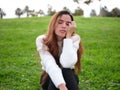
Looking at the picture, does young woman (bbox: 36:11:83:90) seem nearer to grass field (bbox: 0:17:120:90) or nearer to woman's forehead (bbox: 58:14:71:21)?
woman's forehead (bbox: 58:14:71:21)

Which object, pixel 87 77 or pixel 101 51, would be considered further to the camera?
pixel 101 51

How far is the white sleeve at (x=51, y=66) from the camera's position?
17.3 ft

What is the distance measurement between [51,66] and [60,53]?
1.75 feet

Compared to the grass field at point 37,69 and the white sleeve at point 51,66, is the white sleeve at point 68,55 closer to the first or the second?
the white sleeve at point 51,66

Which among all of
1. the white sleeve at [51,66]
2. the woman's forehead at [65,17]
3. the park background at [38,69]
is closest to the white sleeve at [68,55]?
the white sleeve at [51,66]

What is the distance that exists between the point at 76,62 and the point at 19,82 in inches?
101

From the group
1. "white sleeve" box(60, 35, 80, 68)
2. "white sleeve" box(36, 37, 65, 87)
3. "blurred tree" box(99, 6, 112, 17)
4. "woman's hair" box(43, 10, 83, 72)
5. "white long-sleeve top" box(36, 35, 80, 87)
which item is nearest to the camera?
"white sleeve" box(36, 37, 65, 87)

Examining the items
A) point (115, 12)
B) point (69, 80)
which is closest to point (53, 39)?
point (69, 80)

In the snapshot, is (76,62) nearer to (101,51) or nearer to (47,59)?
(47,59)

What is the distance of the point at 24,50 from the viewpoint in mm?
Result: 13523

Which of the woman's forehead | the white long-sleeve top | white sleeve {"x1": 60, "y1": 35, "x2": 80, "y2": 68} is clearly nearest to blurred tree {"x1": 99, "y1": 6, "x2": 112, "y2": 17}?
the woman's forehead

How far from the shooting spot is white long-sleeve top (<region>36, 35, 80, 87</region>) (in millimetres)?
5406

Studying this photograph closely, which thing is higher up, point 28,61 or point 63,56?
point 63,56

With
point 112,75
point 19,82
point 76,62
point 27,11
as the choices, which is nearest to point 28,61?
point 19,82
